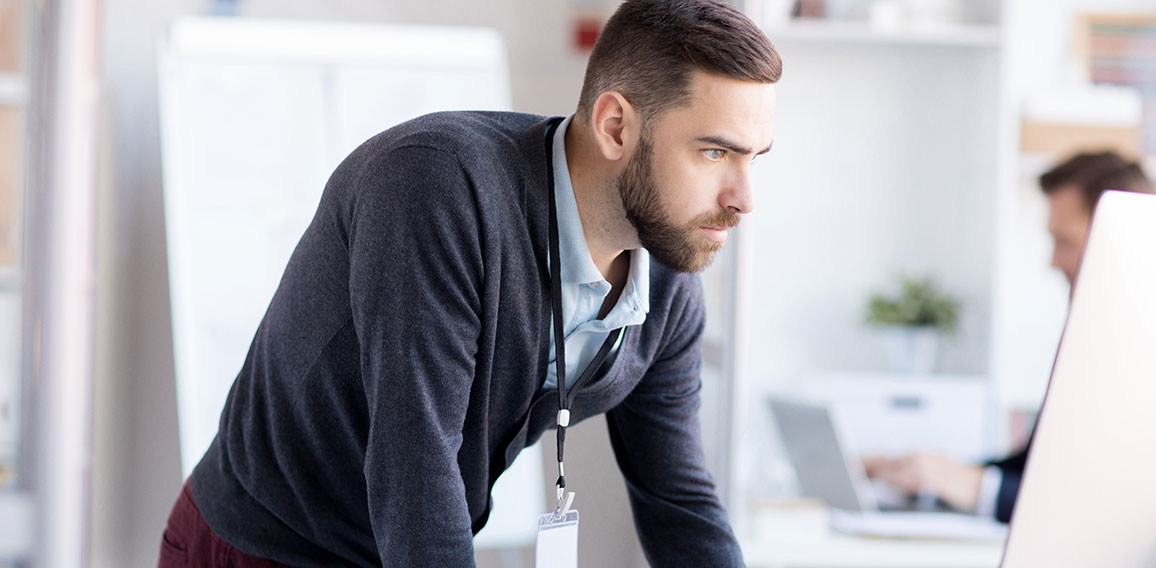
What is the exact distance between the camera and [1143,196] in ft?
2.94

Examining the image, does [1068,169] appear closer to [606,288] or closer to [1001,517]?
[1001,517]

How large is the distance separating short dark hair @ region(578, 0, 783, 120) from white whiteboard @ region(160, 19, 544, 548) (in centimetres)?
131

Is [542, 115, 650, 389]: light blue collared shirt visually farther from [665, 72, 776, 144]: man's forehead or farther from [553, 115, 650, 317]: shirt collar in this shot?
[665, 72, 776, 144]: man's forehead

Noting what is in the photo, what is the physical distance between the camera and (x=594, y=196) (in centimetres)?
124

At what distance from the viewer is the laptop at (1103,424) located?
0.87 m

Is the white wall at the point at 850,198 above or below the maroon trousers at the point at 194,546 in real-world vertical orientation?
above

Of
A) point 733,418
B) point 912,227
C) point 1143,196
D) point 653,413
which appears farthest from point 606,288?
point 912,227

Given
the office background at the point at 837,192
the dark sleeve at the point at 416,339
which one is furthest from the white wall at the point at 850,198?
the dark sleeve at the point at 416,339

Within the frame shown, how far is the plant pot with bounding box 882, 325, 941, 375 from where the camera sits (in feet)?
10.9

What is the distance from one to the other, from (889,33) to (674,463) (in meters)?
2.22

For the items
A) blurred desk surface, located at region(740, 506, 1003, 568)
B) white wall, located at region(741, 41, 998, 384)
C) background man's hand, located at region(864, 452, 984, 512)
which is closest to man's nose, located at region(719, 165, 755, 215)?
blurred desk surface, located at region(740, 506, 1003, 568)

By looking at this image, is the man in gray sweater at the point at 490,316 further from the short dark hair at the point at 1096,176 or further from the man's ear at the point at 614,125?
the short dark hair at the point at 1096,176

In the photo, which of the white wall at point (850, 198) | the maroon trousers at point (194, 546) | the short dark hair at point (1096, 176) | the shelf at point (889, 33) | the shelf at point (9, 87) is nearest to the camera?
the maroon trousers at point (194, 546)

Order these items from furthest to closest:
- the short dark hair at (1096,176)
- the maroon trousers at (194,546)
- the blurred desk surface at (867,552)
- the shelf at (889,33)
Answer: the shelf at (889,33)
the short dark hair at (1096,176)
the blurred desk surface at (867,552)
the maroon trousers at (194,546)
